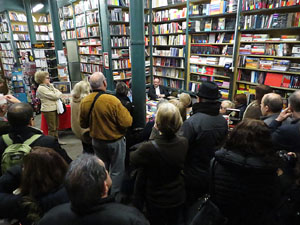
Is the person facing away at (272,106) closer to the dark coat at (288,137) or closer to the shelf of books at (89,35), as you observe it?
the dark coat at (288,137)

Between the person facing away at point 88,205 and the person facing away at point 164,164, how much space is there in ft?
1.75

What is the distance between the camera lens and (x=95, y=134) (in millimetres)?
2324

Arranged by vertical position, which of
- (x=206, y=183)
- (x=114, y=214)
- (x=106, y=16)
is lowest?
(x=206, y=183)

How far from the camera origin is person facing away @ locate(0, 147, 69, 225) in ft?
3.68

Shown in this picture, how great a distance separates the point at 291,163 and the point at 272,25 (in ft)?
10.8

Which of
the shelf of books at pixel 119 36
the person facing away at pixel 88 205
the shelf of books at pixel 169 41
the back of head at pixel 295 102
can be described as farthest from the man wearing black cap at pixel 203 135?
the shelf of books at pixel 119 36

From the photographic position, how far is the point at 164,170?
148 centimetres

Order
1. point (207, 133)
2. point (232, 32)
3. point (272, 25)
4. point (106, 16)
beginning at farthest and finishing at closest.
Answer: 1. point (106, 16)
2. point (232, 32)
3. point (272, 25)
4. point (207, 133)

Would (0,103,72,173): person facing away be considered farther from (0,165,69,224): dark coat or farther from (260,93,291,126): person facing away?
(260,93,291,126): person facing away

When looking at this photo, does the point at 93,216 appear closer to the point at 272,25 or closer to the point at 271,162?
the point at 271,162

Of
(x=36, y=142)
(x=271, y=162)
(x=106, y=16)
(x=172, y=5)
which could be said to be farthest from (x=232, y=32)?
(x=36, y=142)

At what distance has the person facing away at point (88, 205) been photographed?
861mm

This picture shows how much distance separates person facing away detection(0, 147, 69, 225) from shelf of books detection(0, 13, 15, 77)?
10.1 metres

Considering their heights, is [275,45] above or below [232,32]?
below
